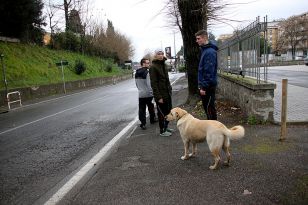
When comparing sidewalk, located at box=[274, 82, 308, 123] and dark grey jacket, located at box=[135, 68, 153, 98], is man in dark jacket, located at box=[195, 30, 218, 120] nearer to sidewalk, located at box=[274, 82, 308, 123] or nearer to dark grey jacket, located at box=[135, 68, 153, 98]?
sidewalk, located at box=[274, 82, 308, 123]

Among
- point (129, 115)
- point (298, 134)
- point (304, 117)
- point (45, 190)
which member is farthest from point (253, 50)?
point (45, 190)

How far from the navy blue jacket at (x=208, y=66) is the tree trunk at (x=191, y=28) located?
5.50m

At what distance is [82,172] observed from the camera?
21.4ft

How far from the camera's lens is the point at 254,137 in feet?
26.2

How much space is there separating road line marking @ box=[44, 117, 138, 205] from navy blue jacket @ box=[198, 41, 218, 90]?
241cm

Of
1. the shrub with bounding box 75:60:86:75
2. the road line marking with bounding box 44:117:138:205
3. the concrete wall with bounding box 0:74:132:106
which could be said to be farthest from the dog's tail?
the shrub with bounding box 75:60:86:75

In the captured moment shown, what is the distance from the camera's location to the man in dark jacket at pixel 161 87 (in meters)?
9.33

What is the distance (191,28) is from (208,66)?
5740 millimetres

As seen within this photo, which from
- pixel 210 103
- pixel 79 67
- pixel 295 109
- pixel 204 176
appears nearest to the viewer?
pixel 204 176

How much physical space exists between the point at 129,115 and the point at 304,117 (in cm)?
639

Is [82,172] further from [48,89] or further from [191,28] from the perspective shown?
[48,89]

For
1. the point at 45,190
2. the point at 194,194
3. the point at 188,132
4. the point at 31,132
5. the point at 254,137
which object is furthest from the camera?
the point at 31,132

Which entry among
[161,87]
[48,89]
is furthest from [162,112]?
[48,89]

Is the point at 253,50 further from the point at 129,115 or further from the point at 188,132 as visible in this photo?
the point at 129,115
